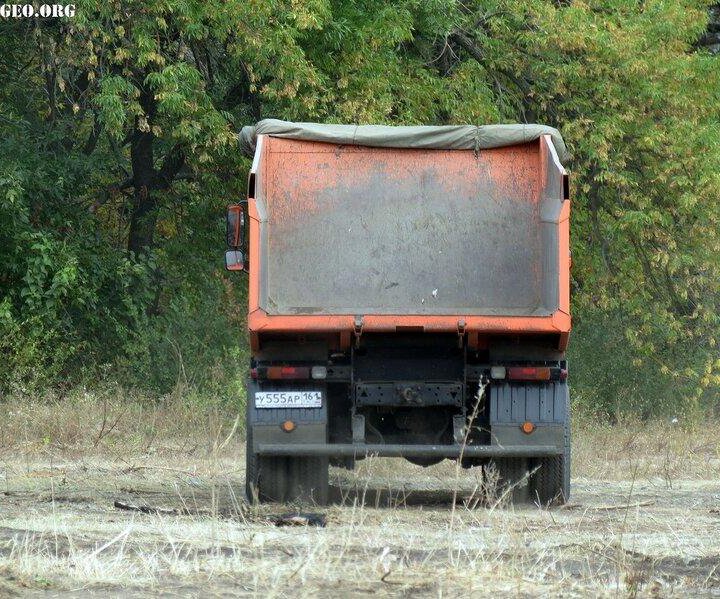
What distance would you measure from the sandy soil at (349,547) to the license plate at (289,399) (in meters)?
0.70

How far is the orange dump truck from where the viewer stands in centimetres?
982

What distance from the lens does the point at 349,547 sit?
21.1 ft

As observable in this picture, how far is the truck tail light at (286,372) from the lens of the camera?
32.4ft

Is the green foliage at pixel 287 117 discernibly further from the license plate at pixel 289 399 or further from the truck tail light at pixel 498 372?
the truck tail light at pixel 498 372

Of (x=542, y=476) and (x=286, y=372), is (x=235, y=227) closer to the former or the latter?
(x=286, y=372)

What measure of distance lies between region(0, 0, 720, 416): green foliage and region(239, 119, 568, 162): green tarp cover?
5689 millimetres

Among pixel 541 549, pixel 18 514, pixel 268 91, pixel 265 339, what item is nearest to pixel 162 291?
pixel 268 91

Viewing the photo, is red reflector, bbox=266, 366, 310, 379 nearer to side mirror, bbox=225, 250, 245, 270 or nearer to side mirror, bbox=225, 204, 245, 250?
side mirror, bbox=225, 250, 245, 270

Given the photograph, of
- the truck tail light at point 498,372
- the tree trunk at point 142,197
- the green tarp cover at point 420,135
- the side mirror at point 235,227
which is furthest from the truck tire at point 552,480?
the tree trunk at point 142,197

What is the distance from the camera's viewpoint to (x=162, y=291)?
2134cm

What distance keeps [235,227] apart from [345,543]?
14.6 feet

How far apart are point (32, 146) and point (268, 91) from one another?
3.75 m

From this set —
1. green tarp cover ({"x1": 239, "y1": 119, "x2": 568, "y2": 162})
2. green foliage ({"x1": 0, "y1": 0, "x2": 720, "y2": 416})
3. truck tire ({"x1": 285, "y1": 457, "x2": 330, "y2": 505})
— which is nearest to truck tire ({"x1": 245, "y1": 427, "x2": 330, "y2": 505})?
truck tire ({"x1": 285, "y1": 457, "x2": 330, "y2": 505})

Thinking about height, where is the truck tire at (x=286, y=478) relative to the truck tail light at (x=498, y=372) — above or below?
below
